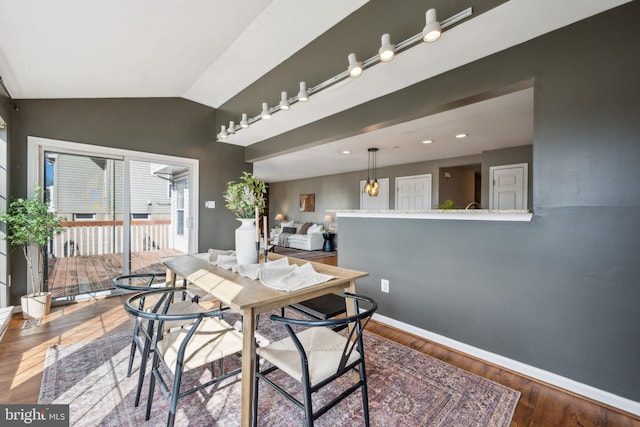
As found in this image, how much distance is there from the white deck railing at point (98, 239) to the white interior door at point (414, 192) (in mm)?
5329

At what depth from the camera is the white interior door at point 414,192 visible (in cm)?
639

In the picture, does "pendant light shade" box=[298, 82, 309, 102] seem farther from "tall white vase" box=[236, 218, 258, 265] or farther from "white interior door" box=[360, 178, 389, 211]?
"white interior door" box=[360, 178, 389, 211]

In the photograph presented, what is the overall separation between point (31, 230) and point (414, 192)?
6.55m

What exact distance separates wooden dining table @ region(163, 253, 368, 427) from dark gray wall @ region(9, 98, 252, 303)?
260 centimetres

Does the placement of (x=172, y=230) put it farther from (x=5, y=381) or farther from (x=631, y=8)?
(x=631, y=8)

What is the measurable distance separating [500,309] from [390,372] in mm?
987

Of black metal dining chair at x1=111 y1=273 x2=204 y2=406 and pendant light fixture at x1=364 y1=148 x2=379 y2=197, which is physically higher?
pendant light fixture at x1=364 y1=148 x2=379 y2=197

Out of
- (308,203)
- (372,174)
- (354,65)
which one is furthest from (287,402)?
(308,203)

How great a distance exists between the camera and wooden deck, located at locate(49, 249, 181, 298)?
3.47 metres

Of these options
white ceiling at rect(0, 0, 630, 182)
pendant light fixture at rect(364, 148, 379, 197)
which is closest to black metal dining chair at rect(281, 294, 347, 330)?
white ceiling at rect(0, 0, 630, 182)

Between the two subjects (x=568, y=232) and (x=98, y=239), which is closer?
(x=568, y=232)

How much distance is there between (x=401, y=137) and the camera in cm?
438

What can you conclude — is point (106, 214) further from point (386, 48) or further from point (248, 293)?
point (386, 48)

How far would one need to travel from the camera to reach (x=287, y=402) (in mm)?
1658
